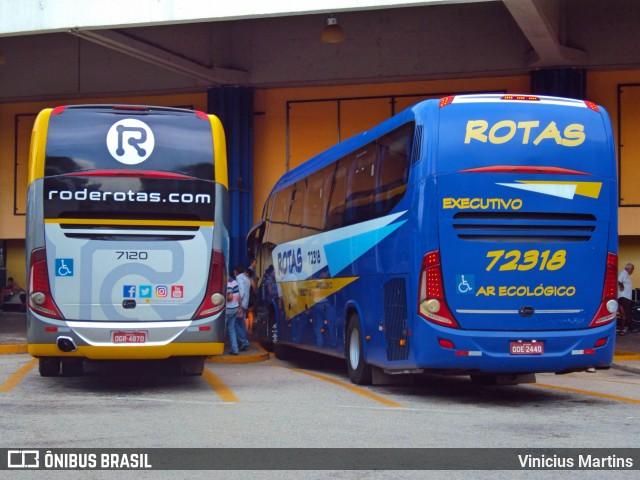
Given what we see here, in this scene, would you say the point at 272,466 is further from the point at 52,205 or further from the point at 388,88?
the point at 388,88

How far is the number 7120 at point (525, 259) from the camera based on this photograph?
11242 mm

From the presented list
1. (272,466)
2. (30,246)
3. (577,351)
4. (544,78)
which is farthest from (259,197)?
(272,466)

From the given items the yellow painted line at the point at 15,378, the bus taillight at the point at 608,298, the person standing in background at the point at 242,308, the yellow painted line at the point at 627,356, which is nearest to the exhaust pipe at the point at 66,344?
the yellow painted line at the point at 15,378

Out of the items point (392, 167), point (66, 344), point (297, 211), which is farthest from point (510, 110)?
point (297, 211)

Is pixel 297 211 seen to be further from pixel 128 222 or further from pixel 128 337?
pixel 128 337

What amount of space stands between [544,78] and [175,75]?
34.8 ft

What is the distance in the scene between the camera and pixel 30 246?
41.0 feet

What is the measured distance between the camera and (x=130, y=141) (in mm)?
12625

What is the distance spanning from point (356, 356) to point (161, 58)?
13941 millimetres

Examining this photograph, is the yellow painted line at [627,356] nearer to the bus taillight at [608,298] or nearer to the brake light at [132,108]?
the bus taillight at [608,298]

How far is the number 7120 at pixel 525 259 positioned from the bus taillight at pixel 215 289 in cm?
361

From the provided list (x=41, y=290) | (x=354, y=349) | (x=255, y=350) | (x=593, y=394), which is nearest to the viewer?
(x=41, y=290)

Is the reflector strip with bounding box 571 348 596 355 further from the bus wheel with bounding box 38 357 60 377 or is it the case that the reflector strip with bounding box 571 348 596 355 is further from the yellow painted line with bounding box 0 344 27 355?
the yellow painted line with bounding box 0 344 27 355

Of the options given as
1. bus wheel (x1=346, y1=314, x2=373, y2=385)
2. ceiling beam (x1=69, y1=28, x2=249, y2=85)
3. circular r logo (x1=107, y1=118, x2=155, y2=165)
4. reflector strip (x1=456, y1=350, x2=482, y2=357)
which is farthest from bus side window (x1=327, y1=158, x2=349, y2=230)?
ceiling beam (x1=69, y1=28, x2=249, y2=85)
